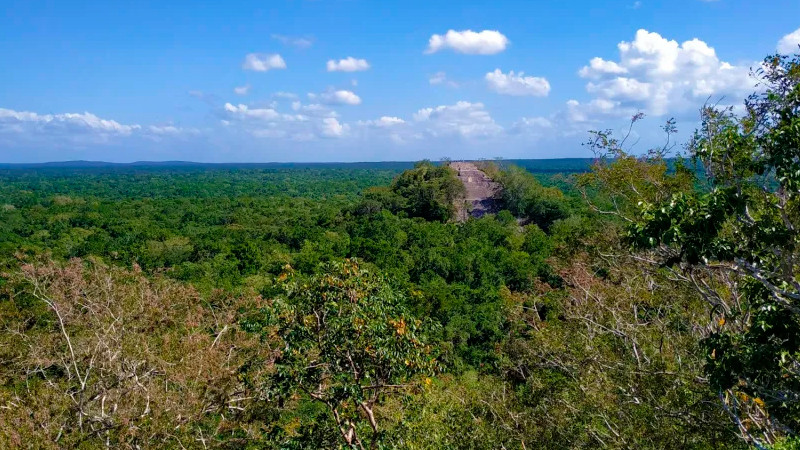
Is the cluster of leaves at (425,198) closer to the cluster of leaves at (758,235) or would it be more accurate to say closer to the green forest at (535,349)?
the green forest at (535,349)

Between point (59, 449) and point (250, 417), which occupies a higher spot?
point (59, 449)

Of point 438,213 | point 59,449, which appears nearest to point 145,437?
point 59,449

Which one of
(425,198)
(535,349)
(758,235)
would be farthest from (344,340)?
(425,198)

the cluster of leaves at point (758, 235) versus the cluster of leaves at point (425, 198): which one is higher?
the cluster of leaves at point (758, 235)

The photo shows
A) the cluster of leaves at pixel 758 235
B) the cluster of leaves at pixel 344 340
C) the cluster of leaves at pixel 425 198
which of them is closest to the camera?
the cluster of leaves at pixel 758 235

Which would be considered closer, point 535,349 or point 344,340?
point 344,340

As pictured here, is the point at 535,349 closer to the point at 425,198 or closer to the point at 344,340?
the point at 344,340

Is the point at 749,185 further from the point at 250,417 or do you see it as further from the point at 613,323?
the point at 250,417

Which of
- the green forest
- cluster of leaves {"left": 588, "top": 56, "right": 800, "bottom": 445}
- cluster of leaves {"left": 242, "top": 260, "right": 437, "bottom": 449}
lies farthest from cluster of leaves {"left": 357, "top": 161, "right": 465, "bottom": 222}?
cluster of leaves {"left": 588, "top": 56, "right": 800, "bottom": 445}

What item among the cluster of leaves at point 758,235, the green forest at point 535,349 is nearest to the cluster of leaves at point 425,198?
the green forest at point 535,349

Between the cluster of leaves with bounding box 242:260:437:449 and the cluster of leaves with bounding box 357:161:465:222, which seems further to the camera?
the cluster of leaves with bounding box 357:161:465:222

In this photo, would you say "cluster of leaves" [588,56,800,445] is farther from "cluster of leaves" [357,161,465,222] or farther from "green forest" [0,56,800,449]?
"cluster of leaves" [357,161,465,222]
